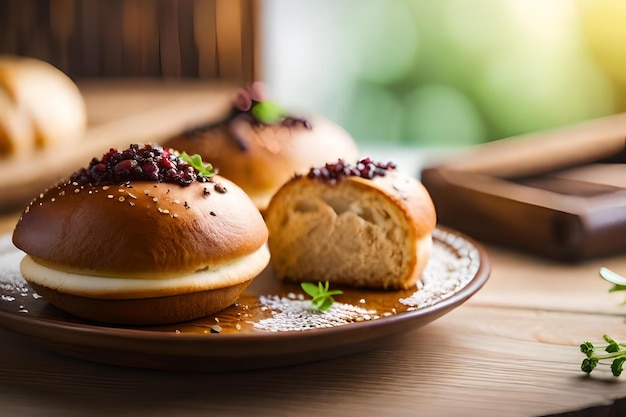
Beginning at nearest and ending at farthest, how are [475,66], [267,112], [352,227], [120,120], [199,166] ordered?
[199,166], [352,227], [267,112], [120,120], [475,66]

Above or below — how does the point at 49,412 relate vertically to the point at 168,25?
below

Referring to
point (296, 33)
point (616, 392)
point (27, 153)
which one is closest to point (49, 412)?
point (616, 392)

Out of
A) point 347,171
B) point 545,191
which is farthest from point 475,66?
point 347,171

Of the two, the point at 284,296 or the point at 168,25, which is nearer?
the point at 284,296

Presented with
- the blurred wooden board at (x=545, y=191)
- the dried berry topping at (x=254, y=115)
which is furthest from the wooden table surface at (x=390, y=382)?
the dried berry topping at (x=254, y=115)

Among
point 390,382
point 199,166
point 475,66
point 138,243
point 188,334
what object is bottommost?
point 390,382

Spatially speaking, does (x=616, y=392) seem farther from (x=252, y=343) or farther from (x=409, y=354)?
(x=252, y=343)

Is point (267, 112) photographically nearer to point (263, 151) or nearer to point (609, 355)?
point (263, 151)

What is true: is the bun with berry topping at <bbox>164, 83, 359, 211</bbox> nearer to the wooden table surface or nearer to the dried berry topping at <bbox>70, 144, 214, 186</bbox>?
the dried berry topping at <bbox>70, 144, 214, 186</bbox>
